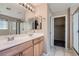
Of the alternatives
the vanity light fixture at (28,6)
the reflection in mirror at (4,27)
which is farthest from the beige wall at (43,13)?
the reflection in mirror at (4,27)

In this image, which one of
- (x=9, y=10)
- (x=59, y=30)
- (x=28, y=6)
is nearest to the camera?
(x=9, y=10)

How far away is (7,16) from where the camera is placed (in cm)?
211

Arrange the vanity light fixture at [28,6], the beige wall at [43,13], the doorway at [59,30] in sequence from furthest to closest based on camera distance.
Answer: the doorway at [59,30]
the beige wall at [43,13]
the vanity light fixture at [28,6]

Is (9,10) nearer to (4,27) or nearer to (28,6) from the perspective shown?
(4,27)

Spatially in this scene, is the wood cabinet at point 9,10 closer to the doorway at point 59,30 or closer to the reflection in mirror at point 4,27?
the reflection in mirror at point 4,27

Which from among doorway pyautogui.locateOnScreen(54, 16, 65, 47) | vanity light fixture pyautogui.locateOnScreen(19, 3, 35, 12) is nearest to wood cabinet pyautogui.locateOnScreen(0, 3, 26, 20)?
vanity light fixture pyautogui.locateOnScreen(19, 3, 35, 12)

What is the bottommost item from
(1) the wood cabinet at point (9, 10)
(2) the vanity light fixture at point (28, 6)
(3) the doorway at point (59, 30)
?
(3) the doorway at point (59, 30)

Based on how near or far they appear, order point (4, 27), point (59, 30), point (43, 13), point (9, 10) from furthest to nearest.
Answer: point (59, 30) → point (43, 13) → point (9, 10) → point (4, 27)

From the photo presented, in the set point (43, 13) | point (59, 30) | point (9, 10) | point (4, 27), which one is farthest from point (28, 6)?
point (59, 30)

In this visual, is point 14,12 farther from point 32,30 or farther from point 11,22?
point 32,30

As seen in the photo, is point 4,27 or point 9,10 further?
point 9,10

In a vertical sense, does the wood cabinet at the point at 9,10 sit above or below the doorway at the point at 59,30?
above

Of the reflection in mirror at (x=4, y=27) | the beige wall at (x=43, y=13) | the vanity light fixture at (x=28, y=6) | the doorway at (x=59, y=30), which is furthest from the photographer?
the doorway at (x=59, y=30)

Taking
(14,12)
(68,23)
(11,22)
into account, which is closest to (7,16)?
(11,22)
